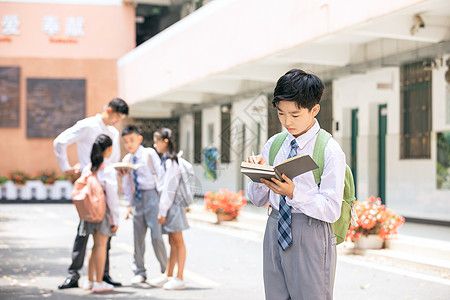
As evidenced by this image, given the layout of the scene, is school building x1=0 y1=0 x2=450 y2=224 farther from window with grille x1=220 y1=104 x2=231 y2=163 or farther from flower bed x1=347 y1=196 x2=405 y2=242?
flower bed x1=347 y1=196 x2=405 y2=242

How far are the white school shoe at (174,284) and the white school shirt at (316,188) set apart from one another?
4.43m

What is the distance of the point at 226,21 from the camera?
59.8ft

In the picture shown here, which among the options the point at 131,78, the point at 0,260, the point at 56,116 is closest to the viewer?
the point at 0,260

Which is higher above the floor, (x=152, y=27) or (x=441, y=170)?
(x=152, y=27)

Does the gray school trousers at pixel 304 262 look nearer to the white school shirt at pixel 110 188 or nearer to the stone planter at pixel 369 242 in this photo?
the white school shirt at pixel 110 188

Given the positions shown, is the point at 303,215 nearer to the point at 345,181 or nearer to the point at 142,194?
the point at 345,181

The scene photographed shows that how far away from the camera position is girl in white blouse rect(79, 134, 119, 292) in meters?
7.73

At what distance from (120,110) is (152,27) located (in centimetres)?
2698

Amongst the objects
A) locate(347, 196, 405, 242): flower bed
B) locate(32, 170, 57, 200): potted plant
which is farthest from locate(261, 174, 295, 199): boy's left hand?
locate(32, 170, 57, 200): potted plant

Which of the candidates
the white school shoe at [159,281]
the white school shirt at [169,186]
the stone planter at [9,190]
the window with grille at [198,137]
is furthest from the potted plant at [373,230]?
the stone planter at [9,190]

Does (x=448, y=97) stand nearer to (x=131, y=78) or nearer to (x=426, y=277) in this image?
(x=426, y=277)

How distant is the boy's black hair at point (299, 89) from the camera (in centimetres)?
362

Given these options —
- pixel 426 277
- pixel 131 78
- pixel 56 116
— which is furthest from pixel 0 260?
pixel 56 116

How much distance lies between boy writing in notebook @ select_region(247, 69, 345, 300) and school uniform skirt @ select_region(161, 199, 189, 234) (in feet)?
14.1
